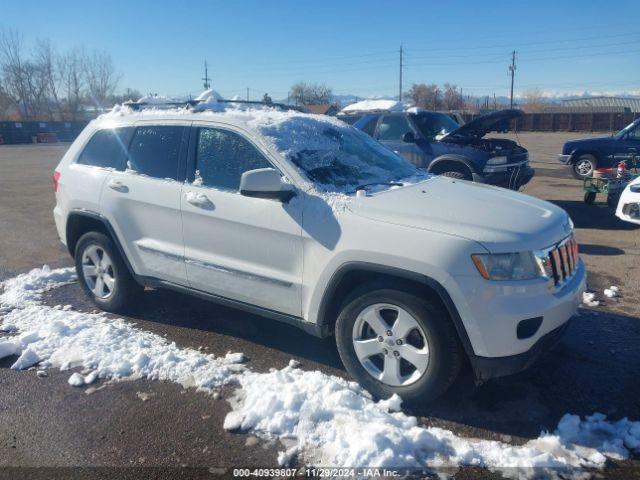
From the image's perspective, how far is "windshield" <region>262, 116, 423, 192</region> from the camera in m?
3.85

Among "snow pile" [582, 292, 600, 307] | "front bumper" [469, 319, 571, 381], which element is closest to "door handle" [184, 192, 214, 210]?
"front bumper" [469, 319, 571, 381]

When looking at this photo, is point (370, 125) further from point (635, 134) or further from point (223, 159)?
point (635, 134)

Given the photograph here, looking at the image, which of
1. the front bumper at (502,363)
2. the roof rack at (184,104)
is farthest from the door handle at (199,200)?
the front bumper at (502,363)

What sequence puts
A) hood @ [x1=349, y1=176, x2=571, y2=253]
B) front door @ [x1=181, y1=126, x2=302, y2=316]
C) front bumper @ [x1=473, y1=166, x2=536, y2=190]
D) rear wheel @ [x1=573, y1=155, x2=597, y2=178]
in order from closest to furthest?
hood @ [x1=349, y1=176, x2=571, y2=253] → front door @ [x1=181, y1=126, x2=302, y2=316] → front bumper @ [x1=473, y1=166, x2=536, y2=190] → rear wheel @ [x1=573, y1=155, x2=597, y2=178]

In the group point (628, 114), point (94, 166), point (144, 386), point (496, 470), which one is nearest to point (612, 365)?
point (496, 470)

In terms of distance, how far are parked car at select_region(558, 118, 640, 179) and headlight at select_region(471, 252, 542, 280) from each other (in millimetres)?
10625

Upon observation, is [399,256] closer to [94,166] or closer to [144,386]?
[144,386]

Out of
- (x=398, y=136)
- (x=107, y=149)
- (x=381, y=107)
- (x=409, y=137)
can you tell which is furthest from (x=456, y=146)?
(x=107, y=149)

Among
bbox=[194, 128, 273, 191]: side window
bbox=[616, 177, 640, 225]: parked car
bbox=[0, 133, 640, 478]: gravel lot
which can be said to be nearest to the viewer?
bbox=[0, 133, 640, 478]: gravel lot

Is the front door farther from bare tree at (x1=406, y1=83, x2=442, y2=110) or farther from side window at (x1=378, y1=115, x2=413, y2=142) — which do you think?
bare tree at (x1=406, y1=83, x2=442, y2=110)

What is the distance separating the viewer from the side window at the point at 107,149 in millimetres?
4746

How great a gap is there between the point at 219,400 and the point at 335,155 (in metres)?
1.99

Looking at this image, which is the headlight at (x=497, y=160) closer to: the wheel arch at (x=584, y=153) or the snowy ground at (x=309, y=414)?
the wheel arch at (x=584, y=153)

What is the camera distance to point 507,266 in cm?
304
